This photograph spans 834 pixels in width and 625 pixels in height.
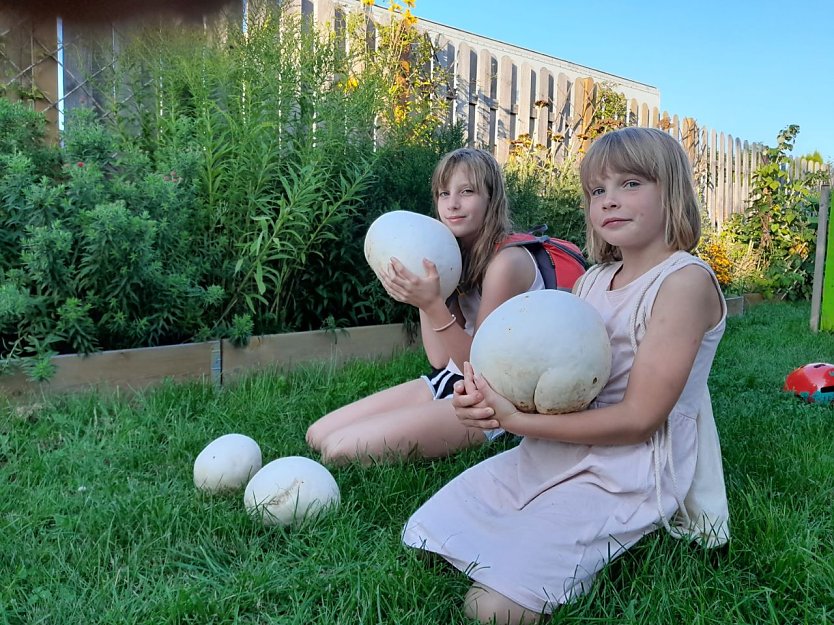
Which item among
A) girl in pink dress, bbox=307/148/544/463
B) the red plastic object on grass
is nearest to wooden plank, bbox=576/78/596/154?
the red plastic object on grass

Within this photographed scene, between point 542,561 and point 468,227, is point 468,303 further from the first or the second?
point 542,561

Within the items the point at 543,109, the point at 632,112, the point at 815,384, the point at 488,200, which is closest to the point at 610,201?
the point at 488,200

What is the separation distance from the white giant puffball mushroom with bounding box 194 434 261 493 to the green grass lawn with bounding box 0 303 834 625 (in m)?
0.04

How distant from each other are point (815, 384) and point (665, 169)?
2.21 metres

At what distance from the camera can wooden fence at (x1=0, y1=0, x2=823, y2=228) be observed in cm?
504

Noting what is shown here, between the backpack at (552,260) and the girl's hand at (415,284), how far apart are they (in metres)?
0.40

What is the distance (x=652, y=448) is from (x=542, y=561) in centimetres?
42

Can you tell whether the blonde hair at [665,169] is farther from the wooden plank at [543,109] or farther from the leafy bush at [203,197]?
the wooden plank at [543,109]

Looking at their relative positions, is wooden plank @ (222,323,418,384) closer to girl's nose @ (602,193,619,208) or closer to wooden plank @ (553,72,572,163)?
girl's nose @ (602,193,619,208)

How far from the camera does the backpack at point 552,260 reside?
2680 millimetres

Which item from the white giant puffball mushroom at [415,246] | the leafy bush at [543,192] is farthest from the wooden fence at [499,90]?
the white giant puffball mushroom at [415,246]

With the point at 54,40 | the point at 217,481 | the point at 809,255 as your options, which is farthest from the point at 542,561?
the point at 809,255

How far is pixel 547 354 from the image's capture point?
170cm

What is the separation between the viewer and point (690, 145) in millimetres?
9523
